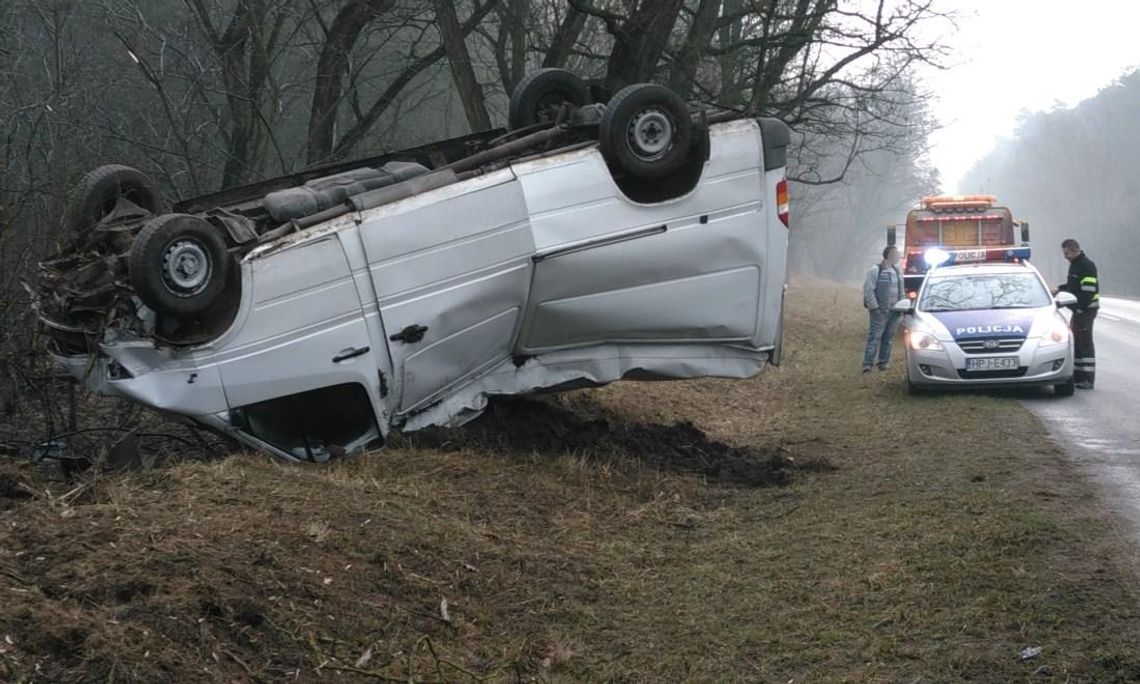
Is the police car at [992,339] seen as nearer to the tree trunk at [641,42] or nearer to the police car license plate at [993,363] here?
the police car license plate at [993,363]

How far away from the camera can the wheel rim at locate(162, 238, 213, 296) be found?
21.5 ft

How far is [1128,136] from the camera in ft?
263

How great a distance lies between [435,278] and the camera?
7512mm

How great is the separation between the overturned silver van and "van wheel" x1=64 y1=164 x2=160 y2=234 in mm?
12

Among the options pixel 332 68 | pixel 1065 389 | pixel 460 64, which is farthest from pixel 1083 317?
pixel 332 68

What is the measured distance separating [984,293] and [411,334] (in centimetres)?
873

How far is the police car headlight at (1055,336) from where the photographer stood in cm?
1300

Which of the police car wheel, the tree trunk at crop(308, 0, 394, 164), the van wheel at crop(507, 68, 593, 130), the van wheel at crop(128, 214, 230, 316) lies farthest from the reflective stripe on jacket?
the van wheel at crop(128, 214, 230, 316)

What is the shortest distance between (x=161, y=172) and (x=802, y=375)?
9221 mm

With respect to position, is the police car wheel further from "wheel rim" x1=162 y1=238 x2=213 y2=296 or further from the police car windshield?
"wheel rim" x1=162 y1=238 x2=213 y2=296

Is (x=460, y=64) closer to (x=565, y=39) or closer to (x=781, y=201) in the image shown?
(x=565, y=39)

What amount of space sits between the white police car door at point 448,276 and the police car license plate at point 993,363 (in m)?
6.80

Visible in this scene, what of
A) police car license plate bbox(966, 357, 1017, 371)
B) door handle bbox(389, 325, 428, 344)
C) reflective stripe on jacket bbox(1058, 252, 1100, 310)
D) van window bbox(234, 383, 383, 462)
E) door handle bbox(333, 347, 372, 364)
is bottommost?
police car license plate bbox(966, 357, 1017, 371)

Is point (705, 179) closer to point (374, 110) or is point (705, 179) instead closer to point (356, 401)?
point (356, 401)
